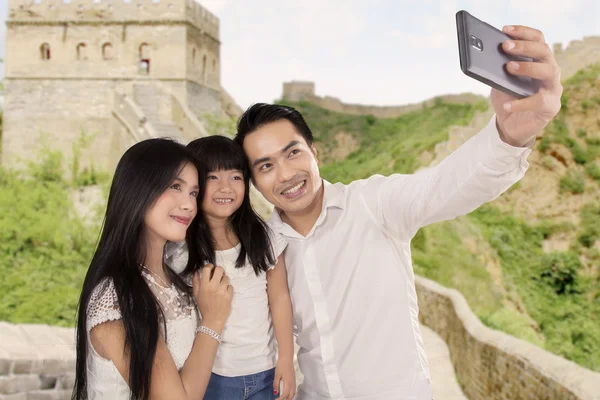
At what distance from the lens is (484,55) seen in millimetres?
1475

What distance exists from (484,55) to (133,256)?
4.69 feet

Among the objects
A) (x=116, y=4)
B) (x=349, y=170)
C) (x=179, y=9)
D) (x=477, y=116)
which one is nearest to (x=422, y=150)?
(x=477, y=116)

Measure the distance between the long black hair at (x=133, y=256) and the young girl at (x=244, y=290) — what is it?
241 millimetres

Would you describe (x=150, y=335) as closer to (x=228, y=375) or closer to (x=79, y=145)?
(x=228, y=375)

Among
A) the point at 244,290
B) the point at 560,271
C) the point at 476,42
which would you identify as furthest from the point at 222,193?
the point at 560,271

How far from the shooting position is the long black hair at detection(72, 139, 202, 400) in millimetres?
1898

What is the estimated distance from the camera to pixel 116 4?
19141 millimetres

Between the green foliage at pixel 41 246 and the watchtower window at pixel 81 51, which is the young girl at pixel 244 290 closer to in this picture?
the green foliage at pixel 41 246

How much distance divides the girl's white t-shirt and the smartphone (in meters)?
1.21

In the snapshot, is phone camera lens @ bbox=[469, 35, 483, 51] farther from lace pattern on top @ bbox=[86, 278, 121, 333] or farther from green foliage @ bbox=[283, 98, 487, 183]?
green foliage @ bbox=[283, 98, 487, 183]

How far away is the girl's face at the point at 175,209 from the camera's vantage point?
2.11m

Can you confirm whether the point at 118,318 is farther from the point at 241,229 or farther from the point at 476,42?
the point at 476,42

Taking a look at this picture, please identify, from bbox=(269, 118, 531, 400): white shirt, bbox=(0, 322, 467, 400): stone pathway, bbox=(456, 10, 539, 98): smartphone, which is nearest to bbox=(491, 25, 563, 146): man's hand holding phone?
bbox=(456, 10, 539, 98): smartphone

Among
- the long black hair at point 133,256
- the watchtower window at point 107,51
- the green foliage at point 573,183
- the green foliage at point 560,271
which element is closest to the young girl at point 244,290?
the long black hair at point 133,256
